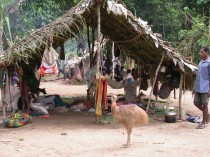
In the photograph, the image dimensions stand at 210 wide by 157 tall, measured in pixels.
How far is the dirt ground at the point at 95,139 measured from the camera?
16.6 ft

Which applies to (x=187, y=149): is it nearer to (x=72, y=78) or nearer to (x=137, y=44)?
(x=137, y=44)

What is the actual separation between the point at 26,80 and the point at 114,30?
8.86 ft

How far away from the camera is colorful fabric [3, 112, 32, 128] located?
270 inches

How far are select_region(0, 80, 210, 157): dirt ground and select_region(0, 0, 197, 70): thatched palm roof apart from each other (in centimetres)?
154

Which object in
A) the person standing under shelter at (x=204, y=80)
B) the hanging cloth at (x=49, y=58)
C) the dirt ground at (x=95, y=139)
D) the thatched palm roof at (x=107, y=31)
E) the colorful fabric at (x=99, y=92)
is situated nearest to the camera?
the dirt ground at (x=95, y=139)

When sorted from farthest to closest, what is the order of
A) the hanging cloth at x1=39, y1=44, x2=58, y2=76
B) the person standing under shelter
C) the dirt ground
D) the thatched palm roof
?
the hanging cloth at x1=39, y1=44, x2=58, y2=76, the thatched palm roof, the person standing under shelter, the dirt ground

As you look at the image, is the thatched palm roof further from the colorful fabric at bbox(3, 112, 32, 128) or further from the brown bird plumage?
the brown bird plumage

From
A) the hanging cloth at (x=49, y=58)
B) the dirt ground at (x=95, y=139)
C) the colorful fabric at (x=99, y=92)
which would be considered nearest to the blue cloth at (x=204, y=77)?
the dirt ground at (x=95, y=139)

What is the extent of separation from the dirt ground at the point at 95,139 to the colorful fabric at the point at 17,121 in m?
0.14

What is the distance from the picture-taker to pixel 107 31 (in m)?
9.18

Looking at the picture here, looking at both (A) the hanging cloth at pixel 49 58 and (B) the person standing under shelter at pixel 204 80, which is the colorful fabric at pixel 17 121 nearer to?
(A) the hanging cloth at pixel 49 58

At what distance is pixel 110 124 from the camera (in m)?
7.23

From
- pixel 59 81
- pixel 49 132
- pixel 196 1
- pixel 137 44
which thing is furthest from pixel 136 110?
pixel 59 81

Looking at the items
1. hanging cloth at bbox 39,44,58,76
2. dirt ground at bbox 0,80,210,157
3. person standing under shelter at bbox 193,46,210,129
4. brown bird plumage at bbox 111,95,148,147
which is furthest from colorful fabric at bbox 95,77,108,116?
person standing under shelter at bbox 193,46,210,129
